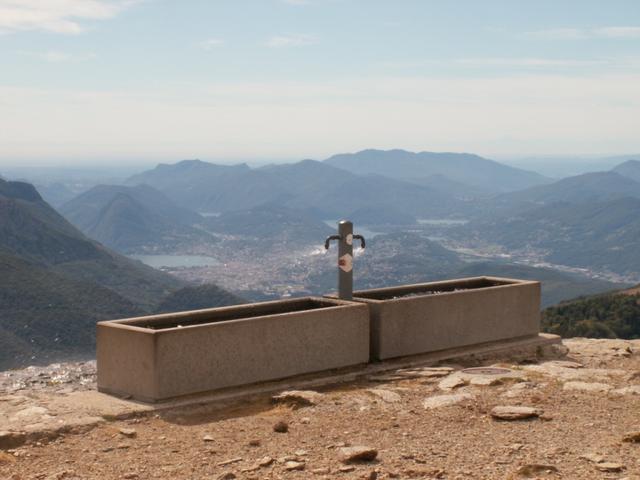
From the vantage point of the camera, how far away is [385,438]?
340 inches

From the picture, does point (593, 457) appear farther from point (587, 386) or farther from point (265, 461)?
point (587, 386)

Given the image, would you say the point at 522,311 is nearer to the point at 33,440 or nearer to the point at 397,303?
the point at 397,303

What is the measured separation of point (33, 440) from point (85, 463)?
82 cm

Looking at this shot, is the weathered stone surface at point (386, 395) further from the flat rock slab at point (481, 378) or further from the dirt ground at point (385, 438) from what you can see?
the flat rock slab at point (481, 378)

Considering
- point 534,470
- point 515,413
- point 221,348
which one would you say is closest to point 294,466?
point 534,470

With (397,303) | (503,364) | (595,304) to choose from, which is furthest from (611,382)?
(595,304)

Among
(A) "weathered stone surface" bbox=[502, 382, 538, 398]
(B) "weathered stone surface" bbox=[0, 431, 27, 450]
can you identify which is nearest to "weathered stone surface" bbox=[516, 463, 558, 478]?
(A) "weathered stone surface" bbox=[502, 382, 538, 398]

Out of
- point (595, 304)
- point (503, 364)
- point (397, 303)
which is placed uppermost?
point (397, 303)

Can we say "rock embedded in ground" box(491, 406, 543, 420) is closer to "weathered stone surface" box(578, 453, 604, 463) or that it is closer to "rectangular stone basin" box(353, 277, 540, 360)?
"weathered stone surface" box(578, 453, 604, 463)

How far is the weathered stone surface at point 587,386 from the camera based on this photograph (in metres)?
10.6

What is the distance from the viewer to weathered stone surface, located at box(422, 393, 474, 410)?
389 inches

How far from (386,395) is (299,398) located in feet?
3.22

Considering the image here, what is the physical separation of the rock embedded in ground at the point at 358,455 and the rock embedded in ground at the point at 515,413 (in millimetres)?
1815

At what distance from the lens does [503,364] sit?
40.8 feet
